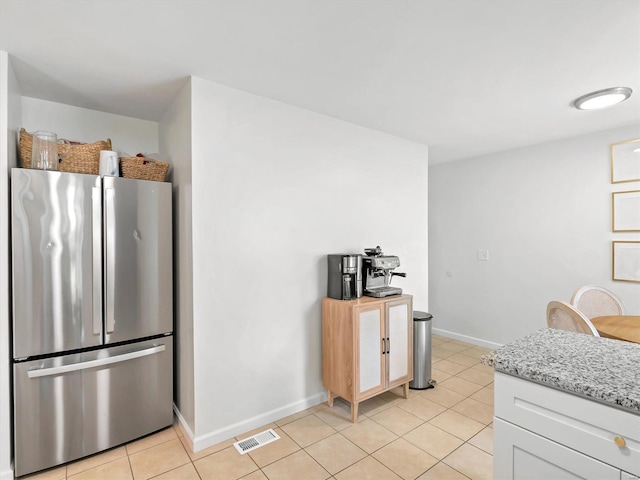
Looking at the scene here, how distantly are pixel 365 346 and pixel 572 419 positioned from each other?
1.51 m

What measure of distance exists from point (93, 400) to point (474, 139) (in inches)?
160

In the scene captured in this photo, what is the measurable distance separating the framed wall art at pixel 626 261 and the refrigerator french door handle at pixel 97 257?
4.45m

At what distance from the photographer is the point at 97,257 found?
2062 mm

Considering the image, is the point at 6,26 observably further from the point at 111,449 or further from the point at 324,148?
the point at 111,449

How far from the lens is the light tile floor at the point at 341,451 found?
190cm

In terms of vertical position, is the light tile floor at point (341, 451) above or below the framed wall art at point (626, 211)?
below

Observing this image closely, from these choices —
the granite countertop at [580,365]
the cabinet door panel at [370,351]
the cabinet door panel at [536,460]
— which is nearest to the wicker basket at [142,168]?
the cabinet door panel at [370,351]

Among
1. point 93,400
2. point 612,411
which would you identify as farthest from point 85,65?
point 612,411

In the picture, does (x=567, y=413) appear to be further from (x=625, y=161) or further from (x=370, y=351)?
(x=625, y=161)

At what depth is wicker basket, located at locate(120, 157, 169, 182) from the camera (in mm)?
2254

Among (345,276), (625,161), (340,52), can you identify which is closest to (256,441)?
(345,276)

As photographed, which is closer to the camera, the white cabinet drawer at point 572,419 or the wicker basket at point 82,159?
the white cabinet drawer at point 572,419

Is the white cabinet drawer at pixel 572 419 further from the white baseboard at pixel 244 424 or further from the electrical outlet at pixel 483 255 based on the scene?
the electrical outlet at pixel 483 255

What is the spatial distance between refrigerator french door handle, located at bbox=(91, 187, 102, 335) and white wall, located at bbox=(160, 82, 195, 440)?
487mm
